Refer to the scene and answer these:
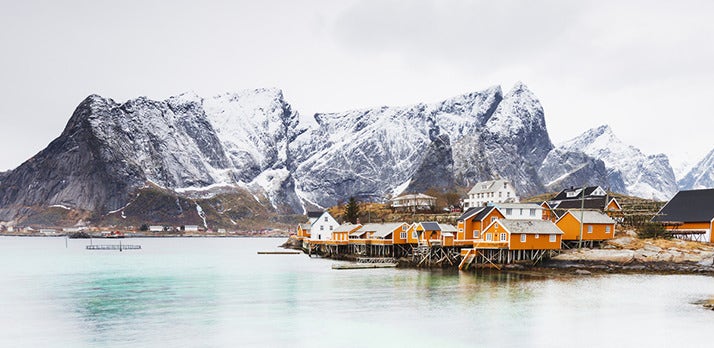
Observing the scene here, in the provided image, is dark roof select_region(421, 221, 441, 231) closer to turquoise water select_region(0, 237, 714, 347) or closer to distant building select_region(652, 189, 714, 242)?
turquoise water select_region(0, 237, 714, 347)

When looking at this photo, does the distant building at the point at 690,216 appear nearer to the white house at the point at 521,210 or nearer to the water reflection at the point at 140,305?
the white house at the point at 521,210

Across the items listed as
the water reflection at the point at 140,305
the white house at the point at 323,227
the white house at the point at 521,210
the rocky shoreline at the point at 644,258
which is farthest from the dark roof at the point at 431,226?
the water reflection at the point at 140,305

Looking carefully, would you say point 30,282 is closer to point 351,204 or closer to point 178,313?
point 178,313

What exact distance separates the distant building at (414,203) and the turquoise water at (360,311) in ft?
262

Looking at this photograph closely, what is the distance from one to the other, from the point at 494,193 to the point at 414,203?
25111 mm

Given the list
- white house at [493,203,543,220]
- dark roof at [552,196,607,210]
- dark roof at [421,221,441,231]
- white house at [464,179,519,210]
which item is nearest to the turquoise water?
dark roof at [421,221,441,231]

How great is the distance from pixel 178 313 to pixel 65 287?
22.4 metres

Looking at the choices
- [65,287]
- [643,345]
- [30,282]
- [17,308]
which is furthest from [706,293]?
[30,282]

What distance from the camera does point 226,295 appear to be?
46781 millimetres

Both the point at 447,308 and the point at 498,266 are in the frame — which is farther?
the point at 498,266

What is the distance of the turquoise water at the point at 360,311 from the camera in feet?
98.5

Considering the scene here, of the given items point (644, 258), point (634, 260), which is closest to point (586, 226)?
point (634, 260)

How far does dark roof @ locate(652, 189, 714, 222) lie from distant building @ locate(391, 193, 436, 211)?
65.9 meters

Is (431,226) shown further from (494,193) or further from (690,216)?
(494,193)
